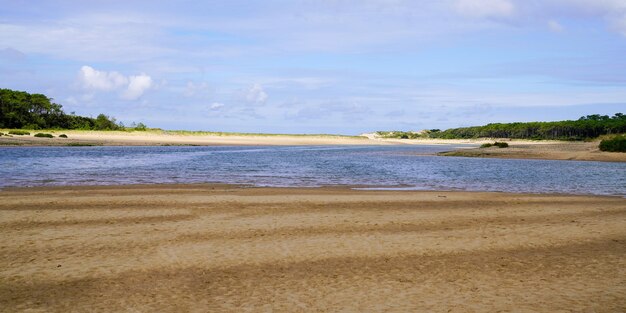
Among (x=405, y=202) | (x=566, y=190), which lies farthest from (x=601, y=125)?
(x=405, y=202)

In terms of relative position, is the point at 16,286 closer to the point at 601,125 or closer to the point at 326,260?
the point at 326,260

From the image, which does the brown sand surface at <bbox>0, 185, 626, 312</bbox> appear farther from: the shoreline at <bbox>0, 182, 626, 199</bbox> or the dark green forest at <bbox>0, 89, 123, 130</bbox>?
the dark green forest at <bbox>0, 89, 123, 130</bbox>

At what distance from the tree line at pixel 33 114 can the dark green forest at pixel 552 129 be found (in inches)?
3989

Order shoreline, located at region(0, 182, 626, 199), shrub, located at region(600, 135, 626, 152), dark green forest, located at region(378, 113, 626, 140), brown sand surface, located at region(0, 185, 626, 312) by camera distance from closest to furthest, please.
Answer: brown sand surface, located at region(0, 185, 626, 312) → shoreline, located at region(0, 182, 626, 199) → shrub, located at region(600, 135, 626, 152) → dark green forest, located at region(378, 113, 626, 140)

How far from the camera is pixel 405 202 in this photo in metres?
17.9

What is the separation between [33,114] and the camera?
3639 inches

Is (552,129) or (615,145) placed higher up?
(552,129)

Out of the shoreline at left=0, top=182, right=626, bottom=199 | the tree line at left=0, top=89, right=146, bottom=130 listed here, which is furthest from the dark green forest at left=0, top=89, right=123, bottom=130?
the shoreline at left=0, top=182, right=626, bottom=199

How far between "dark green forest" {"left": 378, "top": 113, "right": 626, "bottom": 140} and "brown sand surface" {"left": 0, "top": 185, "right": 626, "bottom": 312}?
98.4 metres

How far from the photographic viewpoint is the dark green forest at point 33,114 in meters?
86.6

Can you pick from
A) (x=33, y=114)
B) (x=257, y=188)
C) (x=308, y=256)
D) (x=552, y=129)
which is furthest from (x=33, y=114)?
(x=552, y=129)

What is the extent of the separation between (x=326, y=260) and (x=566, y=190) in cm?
1711

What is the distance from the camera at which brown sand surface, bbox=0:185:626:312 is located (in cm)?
746

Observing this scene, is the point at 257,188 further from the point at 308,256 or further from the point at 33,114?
the point at 33,114
